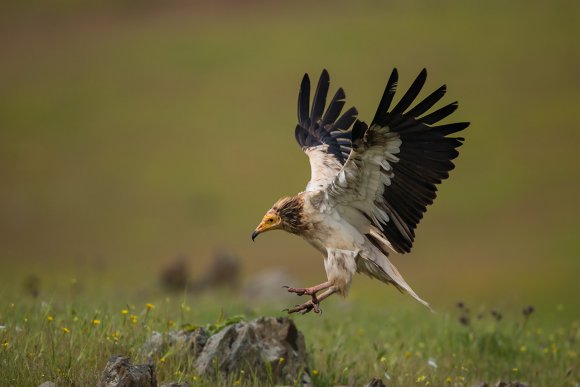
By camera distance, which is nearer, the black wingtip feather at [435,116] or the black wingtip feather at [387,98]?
the black wingtip feather at [387,98]

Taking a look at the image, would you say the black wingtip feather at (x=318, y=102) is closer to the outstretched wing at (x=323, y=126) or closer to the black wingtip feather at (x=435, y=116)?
the outstretched wing at (x=323, y=126)

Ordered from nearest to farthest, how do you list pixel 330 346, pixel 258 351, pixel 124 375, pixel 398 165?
pixel 124 375
pixel 258 351
pixel 398 165
pixel 330 346

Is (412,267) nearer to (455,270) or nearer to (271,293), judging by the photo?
(455,270)

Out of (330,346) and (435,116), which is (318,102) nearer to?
(435,116)

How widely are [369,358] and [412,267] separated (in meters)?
14.5

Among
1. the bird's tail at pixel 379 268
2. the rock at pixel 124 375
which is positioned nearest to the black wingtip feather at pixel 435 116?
the bird's tail at pixel 379 268

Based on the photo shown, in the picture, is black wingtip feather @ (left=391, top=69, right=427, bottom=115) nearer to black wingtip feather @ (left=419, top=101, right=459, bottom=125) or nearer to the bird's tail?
black wingtip feather @ (left=419, top=101, right=459, bottom=125)

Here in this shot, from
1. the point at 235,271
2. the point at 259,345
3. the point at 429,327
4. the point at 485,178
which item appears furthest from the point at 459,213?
the point at 259,345

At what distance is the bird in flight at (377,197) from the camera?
25.0 feet

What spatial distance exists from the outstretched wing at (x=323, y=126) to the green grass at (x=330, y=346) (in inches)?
75.3

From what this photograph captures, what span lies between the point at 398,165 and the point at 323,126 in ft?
7.87

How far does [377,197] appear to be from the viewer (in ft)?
26.5

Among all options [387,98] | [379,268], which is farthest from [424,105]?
[379,268]

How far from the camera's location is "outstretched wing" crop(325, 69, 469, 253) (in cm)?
759
